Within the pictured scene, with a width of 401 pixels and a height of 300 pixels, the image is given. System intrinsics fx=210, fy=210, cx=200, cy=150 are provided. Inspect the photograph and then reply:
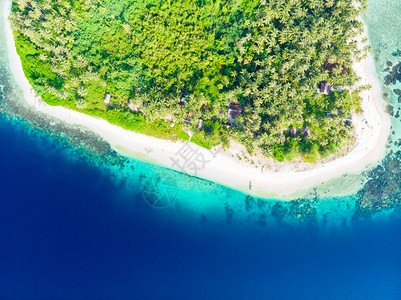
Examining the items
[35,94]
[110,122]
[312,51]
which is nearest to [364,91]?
[312,51]

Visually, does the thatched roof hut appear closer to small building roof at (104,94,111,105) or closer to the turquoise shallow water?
the turquoise shallow water

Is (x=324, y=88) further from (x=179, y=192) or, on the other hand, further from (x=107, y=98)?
(x=107, y=98)

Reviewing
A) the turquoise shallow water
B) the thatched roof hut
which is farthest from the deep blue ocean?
the thatched roof hut

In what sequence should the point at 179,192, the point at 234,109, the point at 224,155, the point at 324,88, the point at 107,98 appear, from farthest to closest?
the point at 179,192
the point at 224,155
the point at 324,88
the point at 234,109
the point at 107,98

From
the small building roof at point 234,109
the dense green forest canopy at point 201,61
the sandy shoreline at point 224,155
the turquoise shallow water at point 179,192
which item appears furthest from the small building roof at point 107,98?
the small building roof at point 234,109

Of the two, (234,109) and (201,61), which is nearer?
(201,61)

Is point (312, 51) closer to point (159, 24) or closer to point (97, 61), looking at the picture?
point (159, 24)

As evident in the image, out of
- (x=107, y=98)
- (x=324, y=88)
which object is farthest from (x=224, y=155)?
(x=107, y=98)
